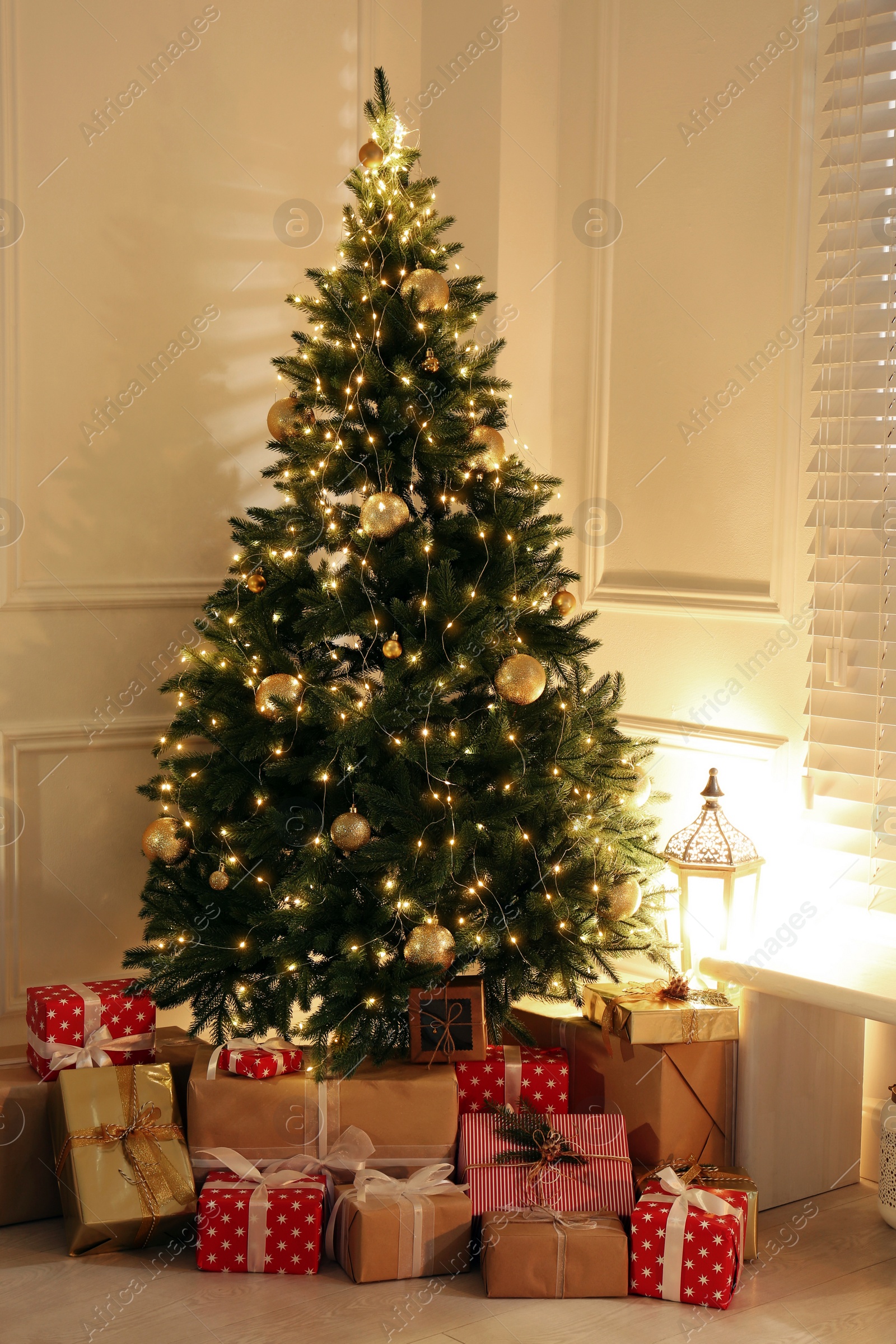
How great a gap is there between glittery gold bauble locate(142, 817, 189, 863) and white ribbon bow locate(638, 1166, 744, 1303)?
1.13 meters

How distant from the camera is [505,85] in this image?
10.5 ft

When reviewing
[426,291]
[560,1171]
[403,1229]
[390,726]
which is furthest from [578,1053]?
[426,291]

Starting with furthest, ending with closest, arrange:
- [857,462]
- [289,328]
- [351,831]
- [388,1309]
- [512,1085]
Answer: [289,328], [857,462], [512,1085], [351,831], [388,1309]

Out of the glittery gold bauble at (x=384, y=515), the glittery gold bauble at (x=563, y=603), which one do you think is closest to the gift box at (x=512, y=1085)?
the glittery gold bauble at (x=563, y=603)

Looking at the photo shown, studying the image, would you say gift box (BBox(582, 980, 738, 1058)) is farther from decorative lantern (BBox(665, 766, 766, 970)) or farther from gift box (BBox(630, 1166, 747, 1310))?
gift box (BBox(630, 1166, 747, 1310))

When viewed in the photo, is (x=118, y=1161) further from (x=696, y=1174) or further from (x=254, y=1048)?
(x=696, y=1174)

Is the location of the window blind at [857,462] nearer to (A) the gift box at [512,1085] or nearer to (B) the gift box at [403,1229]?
(A) the gift box at [512,1085]

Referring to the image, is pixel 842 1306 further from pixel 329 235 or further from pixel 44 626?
pixel 329 235

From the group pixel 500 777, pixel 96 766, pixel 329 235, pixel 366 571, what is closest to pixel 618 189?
pixel 329 235

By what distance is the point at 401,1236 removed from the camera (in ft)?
7.07

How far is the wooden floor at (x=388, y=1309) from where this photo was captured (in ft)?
6.53

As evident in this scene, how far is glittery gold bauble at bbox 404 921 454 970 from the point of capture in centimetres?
226

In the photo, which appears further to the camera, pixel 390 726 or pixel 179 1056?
pixel 179 1056

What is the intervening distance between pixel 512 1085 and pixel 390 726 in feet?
2.50
